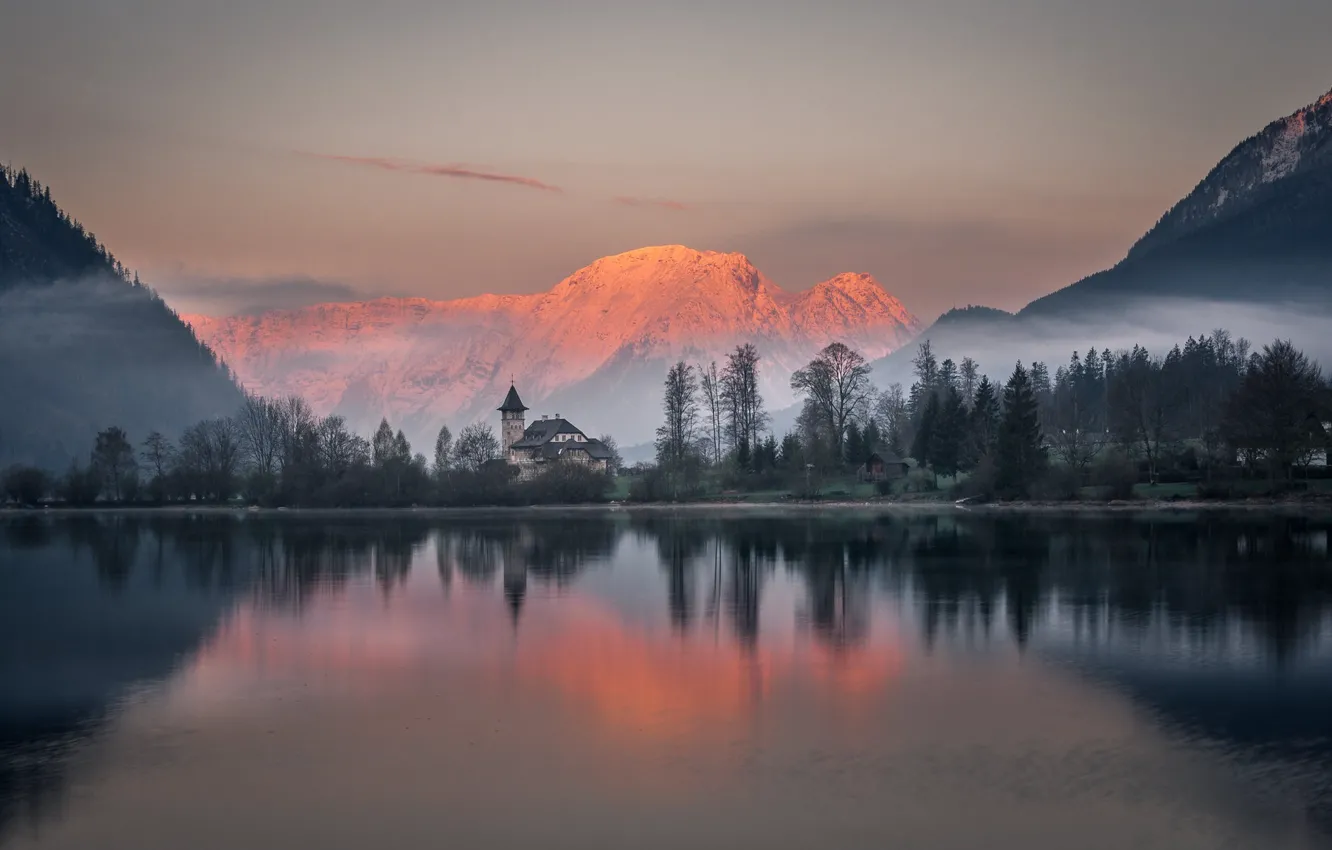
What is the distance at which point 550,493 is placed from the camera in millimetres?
114062

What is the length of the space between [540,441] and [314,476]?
45694 millimetres

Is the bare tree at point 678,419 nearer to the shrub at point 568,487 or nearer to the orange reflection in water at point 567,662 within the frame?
the shrub at point 568,487

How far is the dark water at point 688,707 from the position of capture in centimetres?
1653

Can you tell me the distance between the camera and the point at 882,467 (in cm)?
10738

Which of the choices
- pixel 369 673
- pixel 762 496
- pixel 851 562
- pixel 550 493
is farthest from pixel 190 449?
→ pixel 369 673

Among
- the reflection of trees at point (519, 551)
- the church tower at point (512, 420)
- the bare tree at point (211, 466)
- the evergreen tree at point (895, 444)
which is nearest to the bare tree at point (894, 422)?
the evergreen tree at point (895, 444)

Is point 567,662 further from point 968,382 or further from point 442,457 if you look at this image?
point 968,382

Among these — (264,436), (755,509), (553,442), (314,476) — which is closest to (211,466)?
(314,476)

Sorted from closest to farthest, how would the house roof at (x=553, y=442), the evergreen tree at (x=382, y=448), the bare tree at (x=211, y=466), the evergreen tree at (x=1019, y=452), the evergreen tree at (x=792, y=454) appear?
the evergreen tree at (x=1019, y=452), the evergreen tree at (x=792, y=454), the evergreen tree at (x=382, y=448), the bare tree at (x=211, y=466), the house roof at (x=553, y=442)

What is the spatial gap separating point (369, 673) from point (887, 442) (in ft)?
312

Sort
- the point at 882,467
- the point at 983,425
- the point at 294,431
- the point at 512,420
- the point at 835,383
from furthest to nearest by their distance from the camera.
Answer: the point at 512,420 → the point at 294,431 → the point at 835,383 → the point at 882,467 → the point at 983,425

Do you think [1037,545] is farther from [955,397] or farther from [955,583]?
[955,397]

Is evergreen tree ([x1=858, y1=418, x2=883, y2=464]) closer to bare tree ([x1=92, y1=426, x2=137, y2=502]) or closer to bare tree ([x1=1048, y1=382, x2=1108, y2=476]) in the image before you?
bare tree ([x1=1048, y1=382, x2=1108, y2=476])

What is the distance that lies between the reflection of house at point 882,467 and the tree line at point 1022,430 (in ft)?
2.12
